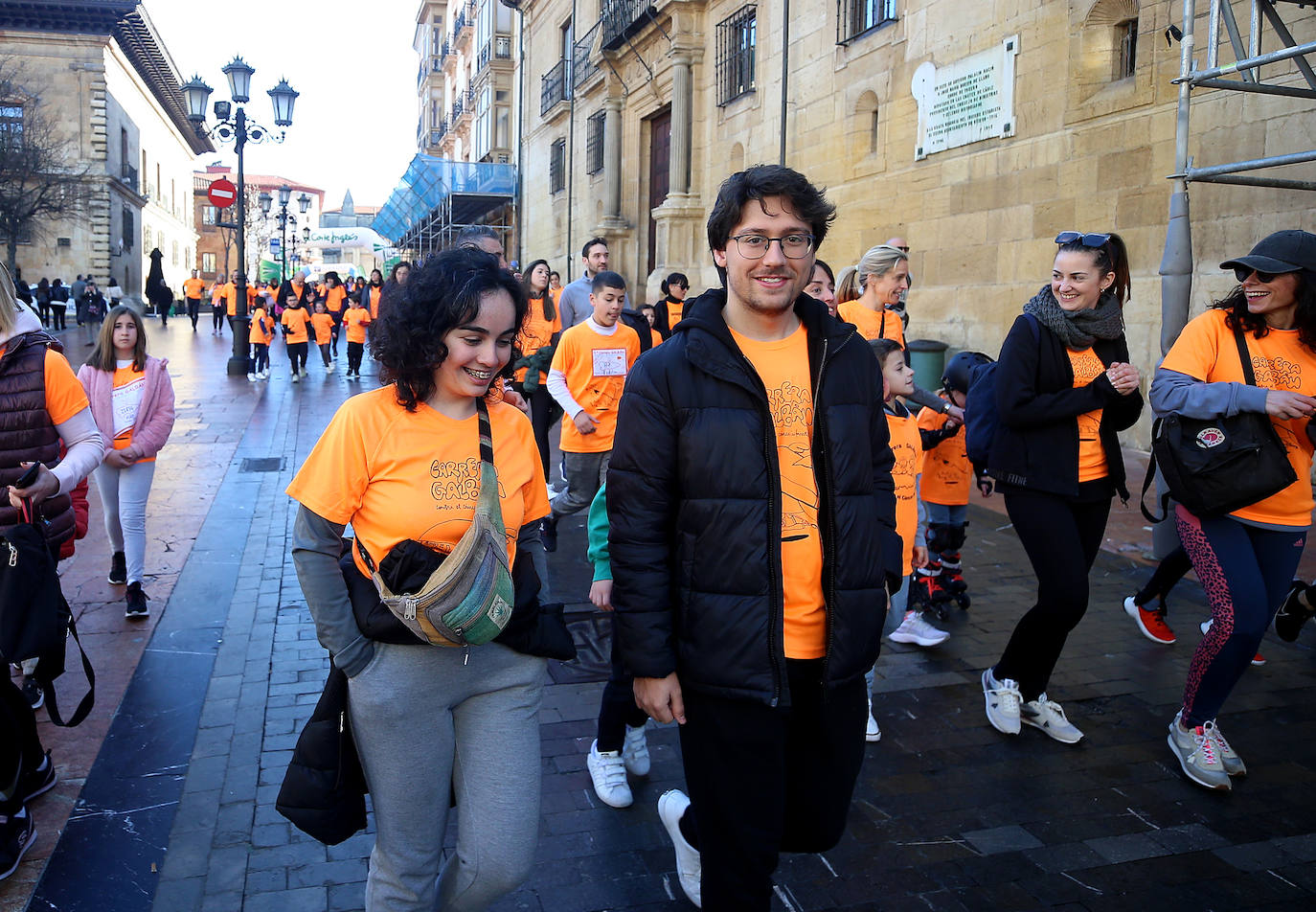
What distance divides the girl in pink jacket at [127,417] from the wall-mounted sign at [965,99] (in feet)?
31.7

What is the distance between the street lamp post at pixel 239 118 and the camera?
19.7 meters

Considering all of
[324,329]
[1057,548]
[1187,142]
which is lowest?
[1057,548]

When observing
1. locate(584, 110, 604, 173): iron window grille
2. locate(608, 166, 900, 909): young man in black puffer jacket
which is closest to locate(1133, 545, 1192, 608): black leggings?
locate(608, 166, 900, 909): young man in black puffer jacket

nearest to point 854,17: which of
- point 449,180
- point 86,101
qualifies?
point 449,180

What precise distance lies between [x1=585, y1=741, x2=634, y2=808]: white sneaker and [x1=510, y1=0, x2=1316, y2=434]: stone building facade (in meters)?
7.90

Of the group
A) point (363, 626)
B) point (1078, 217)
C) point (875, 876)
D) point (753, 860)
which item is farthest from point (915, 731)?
point (1078, 217)

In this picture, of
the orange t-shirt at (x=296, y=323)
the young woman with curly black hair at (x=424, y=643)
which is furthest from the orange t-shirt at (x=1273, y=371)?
the orange t-shirt at (x=296, y=323)

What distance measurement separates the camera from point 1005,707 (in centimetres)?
432

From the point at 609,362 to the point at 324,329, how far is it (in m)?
16.5

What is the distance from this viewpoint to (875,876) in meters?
3.24

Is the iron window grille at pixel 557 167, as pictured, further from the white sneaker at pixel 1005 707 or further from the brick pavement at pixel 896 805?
the white sneaker at pixel 1005 707

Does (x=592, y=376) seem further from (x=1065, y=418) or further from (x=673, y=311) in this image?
(x=673, y=311)

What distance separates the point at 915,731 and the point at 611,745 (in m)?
1.38

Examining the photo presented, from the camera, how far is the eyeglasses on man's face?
2.45 metres
